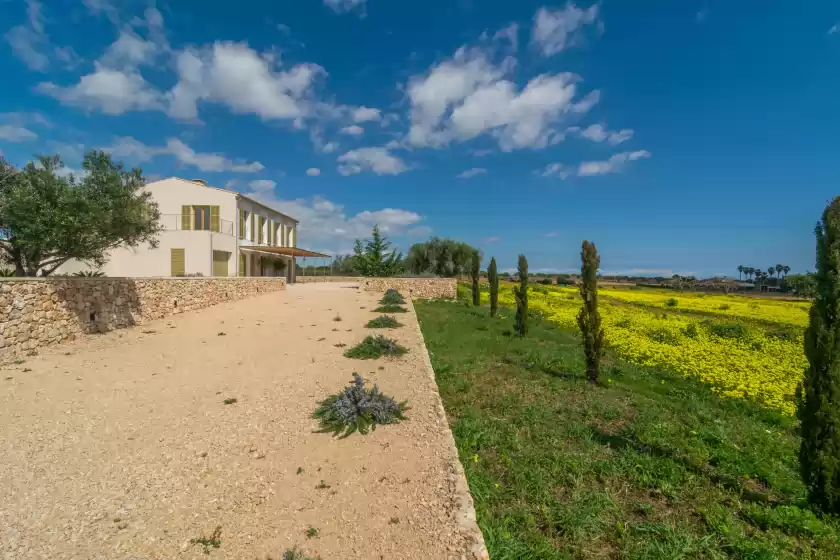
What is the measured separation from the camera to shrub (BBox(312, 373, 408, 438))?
5.05 metres

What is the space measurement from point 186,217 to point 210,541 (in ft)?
84.7

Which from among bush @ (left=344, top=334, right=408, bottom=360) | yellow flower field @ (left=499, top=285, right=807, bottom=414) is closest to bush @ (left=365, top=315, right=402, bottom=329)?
bush @ (left=344, top=334, right=408, bottom=360)

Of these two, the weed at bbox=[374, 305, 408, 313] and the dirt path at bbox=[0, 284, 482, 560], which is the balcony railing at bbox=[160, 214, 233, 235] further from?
the dirt path at bbox=[0, 284, 482, 560]

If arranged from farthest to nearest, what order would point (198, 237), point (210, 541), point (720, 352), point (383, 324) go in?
point (198, 237) → point (383, 324) → point (720, 352) → point (210, 541)

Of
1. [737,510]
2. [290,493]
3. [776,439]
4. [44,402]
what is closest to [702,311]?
[776,439]

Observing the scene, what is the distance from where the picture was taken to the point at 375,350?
9031mm

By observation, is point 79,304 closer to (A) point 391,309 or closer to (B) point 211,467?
(B) point 211,467

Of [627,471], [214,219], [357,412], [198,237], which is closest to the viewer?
[627,471]

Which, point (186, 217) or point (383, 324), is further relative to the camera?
point (186, 217)

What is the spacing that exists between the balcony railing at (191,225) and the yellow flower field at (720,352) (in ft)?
67.0

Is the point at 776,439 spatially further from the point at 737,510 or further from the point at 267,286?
the point at 267,286

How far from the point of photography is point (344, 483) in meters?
3.84

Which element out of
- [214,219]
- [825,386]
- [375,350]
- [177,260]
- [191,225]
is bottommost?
[375,350]

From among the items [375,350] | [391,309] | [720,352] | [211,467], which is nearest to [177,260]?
[391,309]
